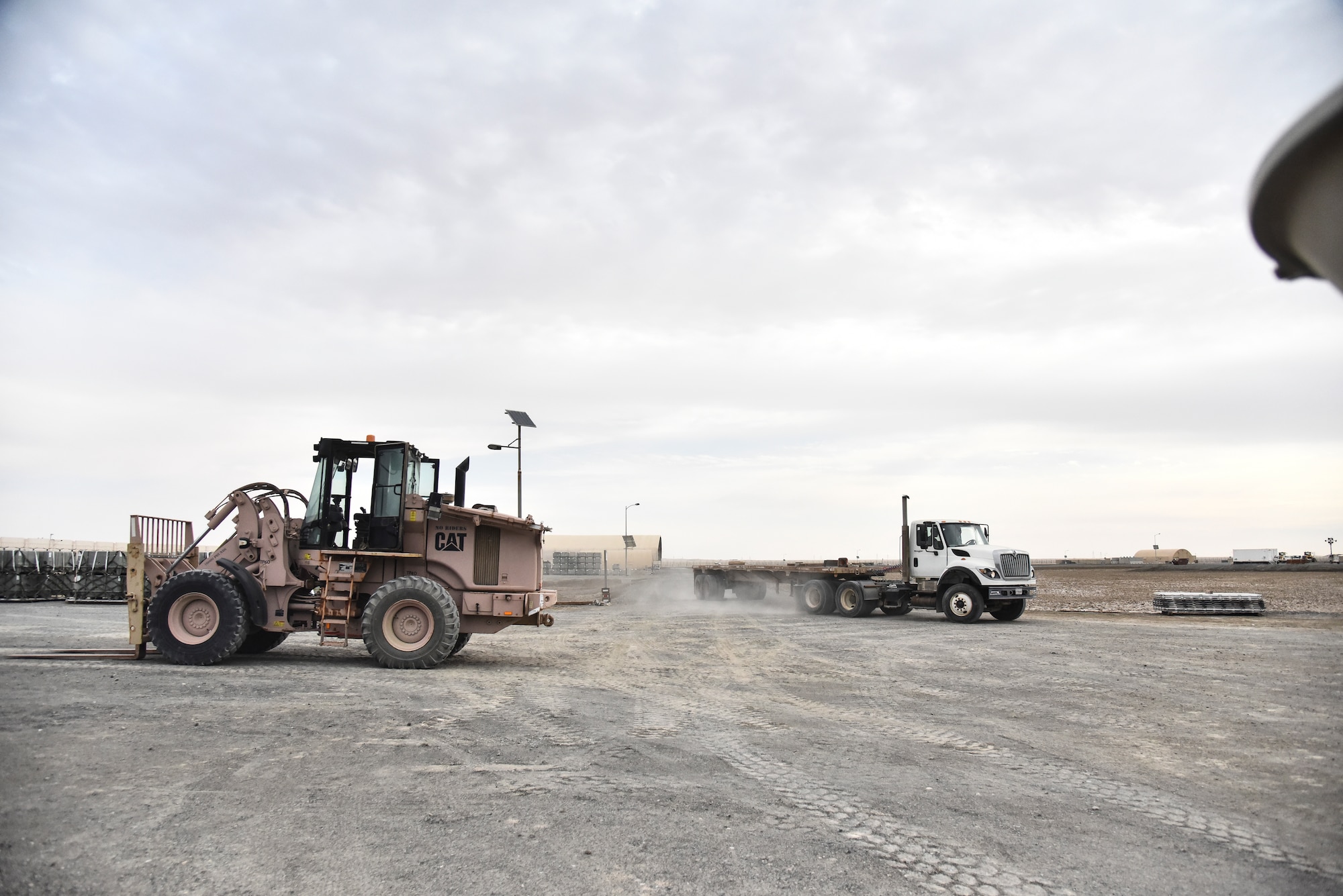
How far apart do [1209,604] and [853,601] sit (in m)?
11.1

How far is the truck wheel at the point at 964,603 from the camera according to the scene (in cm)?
2269

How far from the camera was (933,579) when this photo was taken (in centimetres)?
2462

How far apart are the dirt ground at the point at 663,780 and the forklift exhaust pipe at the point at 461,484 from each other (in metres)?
2.79

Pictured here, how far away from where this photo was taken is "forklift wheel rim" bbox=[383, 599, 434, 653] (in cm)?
1198

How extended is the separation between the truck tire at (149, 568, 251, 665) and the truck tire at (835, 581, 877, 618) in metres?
18.6

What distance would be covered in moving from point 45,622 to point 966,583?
2407 cm

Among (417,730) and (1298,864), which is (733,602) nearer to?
(417,730)

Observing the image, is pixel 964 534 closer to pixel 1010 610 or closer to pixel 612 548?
pixel 1010 610

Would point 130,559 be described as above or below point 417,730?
above

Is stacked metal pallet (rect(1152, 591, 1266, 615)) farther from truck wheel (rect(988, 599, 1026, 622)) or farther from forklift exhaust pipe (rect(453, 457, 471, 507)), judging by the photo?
forklift exhaust pipe (rect(453, 457, 471, 507))

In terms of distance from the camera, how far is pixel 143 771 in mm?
6094

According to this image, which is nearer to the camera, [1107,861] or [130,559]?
[1107,861]

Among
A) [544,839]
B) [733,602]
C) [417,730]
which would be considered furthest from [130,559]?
[733,602]

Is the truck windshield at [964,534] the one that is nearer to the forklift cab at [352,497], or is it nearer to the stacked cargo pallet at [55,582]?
the forklift cab at [352,497]
